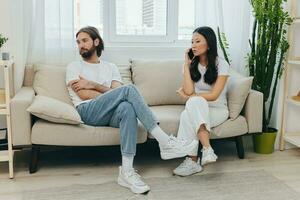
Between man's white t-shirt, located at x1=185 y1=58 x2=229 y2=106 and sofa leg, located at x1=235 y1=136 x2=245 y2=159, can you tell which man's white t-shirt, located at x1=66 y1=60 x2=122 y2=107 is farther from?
sofa leg, located at x1=235 y1=136 x2=245 y2=159

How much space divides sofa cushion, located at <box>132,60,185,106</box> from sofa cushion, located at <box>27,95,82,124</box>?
0.74 m

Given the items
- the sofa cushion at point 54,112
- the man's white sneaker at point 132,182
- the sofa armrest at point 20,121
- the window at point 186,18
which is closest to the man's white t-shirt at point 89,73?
the sofa cushion at point 54,112

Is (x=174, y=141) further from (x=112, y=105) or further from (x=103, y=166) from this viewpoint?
(x=103, y=166)

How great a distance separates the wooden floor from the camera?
237cm

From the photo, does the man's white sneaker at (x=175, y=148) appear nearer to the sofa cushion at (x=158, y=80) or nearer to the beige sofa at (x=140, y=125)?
the beige sofa at (x=140, y=125)

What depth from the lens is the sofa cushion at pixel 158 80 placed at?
2953 millimetres

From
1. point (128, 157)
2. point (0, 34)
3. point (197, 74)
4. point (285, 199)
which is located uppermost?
point (0, 34)

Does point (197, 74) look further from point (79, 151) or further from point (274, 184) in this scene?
point (79, 151)

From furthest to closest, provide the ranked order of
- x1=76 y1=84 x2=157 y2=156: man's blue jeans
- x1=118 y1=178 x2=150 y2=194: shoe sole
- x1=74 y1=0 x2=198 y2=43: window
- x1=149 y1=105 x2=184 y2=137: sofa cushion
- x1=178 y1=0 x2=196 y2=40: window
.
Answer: x1=178 y1=0 x2=196 y2=40: window
x1=74 y1=0 x2=198 y2=43: window
x1=149 y1=105 x2=184 y2=137: sofa cushion
x1=76 y1=84 x2=157 y2=156: man's blue jeans
x1=118 y1=178 x2=150 y2=194: shoe sole

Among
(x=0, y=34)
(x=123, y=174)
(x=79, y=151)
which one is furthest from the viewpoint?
(x=79, y=151)

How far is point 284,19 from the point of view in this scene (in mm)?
2838

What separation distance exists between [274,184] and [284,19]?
1256 millimetres

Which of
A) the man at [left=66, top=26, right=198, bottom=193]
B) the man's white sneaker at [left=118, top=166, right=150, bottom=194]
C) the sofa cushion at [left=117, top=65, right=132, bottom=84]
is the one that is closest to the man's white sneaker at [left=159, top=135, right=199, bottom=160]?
the man at [left=66, top=26, right=198, bottom=193]

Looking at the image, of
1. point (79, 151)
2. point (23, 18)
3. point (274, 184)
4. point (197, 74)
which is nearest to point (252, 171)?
point (274, 184)
